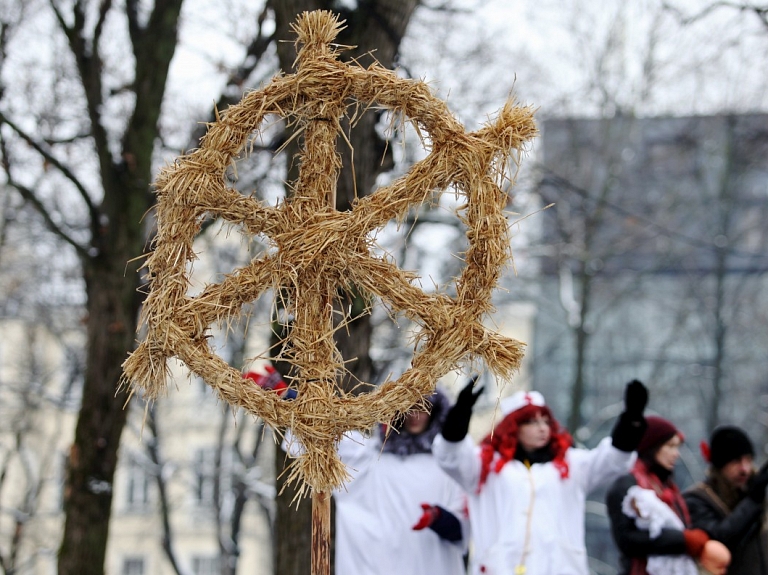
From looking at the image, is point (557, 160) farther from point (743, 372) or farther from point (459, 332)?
point (459, 332)

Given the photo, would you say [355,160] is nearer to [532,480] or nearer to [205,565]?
[532,480]

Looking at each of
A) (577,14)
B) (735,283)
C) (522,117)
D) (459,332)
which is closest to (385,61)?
(522,117)

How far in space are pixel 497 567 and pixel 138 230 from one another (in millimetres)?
4760

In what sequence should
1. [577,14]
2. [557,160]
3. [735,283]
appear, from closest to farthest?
[577,14], [557,160], [735,283]

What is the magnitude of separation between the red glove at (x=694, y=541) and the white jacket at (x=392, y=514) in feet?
3.85

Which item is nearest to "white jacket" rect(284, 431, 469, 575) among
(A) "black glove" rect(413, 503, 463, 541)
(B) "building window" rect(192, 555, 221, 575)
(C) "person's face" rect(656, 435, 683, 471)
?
(A) "black glove" rect(413, 503, 463, 541)

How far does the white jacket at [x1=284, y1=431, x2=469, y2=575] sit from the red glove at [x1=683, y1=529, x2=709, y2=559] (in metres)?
1.17

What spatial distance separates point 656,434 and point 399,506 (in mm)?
1503

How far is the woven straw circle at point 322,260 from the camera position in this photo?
141 inches

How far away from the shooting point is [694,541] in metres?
5.12

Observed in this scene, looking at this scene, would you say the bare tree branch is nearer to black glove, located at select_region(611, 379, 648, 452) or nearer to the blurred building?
black glove, located at select_region(611, 379, 648, 452)

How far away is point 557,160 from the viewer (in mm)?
20703

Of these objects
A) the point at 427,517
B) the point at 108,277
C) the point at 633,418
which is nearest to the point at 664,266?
the point at 108,277

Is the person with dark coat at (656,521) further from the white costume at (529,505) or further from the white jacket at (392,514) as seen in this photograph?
the white jacket at (392,514)
